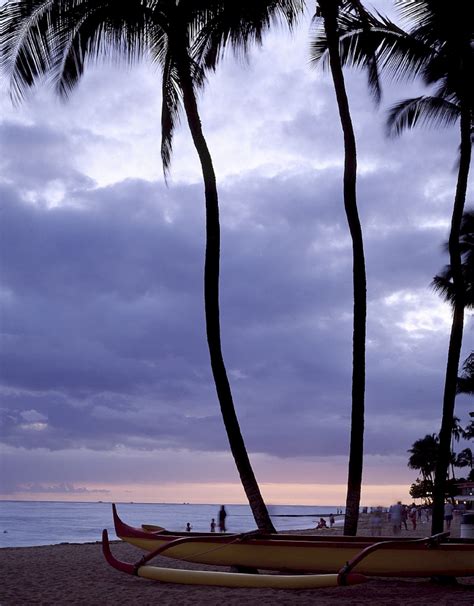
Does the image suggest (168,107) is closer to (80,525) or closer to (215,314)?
(215,314)

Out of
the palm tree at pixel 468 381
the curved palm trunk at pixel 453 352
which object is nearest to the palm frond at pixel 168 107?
the curved palm trunk at pixel 453 352

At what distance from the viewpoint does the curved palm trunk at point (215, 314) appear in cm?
1188

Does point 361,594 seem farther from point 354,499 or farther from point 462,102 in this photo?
point 462,102

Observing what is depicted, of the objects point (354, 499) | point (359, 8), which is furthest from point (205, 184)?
point (354, 499)

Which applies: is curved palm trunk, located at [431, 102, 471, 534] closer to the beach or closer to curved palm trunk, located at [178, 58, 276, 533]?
the beach

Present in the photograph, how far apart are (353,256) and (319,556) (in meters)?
5.14

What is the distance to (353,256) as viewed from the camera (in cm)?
1273

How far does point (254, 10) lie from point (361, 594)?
9734 mm

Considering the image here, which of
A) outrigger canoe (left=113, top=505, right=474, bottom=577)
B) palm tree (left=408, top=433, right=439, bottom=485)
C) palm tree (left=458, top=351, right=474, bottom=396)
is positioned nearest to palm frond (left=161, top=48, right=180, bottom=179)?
outrigger canoe (left=113, top=505, right=474, bottom=577)

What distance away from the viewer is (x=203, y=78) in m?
15.1

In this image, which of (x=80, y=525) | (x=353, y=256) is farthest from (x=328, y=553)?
(x=80, y=525)

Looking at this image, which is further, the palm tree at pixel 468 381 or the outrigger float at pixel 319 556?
the palm tree at pixel 468 381

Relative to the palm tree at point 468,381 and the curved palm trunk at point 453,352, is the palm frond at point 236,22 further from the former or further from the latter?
the palm tree at point 468,381

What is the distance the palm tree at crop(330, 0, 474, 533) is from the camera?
1205 centimetres
